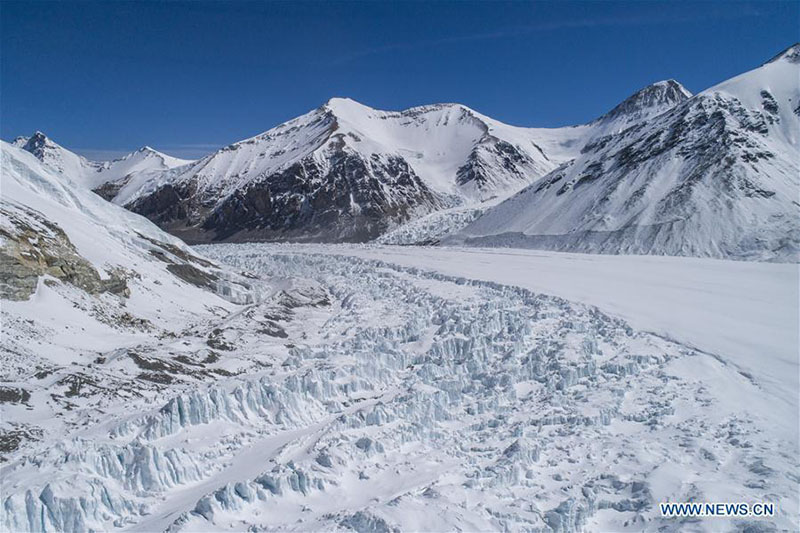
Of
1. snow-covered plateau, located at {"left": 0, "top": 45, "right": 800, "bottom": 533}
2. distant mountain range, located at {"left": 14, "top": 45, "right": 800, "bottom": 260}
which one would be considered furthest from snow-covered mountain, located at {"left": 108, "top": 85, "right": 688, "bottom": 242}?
snow-covered plateau, located at {"left": 0, "top": 45, "right": 800, "bottom": 533}

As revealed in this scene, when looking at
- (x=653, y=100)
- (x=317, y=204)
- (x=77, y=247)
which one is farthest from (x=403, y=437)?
(x=653, y=100)

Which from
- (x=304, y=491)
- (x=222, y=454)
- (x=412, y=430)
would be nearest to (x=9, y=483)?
(x=222, y=454)

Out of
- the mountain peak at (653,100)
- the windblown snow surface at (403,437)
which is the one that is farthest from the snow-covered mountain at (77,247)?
the mountain peak at (653,100)

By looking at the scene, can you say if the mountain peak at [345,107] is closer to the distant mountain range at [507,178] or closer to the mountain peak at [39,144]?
the distant mountain range at [507,178]

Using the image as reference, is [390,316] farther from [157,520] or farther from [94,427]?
[157,520]

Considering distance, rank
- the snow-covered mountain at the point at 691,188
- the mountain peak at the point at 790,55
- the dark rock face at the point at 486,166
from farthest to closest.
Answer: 1. the dark rock face at the point at 486,166
2. the mountain peak at the point at 790,55
3. the snow-covered mountain at the point at 691,188

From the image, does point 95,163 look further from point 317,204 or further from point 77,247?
point 77,247
